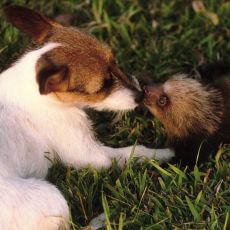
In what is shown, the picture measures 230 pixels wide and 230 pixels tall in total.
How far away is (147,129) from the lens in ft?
23.6

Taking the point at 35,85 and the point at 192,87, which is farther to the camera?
the point at 192,87

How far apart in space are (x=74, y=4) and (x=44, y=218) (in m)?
4.15

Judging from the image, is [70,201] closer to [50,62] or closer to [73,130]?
[73,130]

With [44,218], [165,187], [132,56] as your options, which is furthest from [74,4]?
[44,218]

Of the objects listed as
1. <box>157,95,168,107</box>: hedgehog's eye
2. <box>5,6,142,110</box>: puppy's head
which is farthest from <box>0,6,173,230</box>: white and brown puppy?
<box>157,95,168,107</box>: hedgehog's eye

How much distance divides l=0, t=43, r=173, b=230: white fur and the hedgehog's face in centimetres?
43

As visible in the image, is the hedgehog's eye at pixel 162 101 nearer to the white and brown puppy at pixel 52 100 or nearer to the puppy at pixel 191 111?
the puppy at pixel 191 111

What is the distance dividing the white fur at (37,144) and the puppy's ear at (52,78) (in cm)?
19

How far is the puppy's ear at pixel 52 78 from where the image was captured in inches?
225

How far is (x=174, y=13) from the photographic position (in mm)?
8688

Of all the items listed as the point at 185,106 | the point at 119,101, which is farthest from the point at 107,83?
the point at 185,106

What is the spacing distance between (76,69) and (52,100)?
1.20 ft

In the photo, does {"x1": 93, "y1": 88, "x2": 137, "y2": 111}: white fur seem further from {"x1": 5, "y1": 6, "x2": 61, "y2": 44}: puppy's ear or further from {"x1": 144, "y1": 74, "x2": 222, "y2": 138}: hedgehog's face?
{"x1": 5, "y1": 6, "x2": 61, "y2": 44}: puppy's ear

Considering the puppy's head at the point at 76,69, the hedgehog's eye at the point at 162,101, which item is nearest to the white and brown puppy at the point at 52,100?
the puppy's head at the point at 76,69
